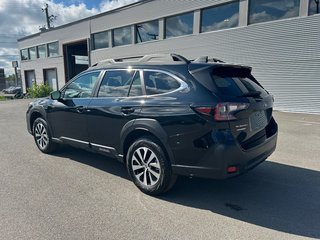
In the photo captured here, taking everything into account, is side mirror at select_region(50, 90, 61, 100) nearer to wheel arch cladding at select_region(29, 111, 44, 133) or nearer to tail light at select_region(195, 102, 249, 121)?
wheel arch cladding at select_region(29, 111, 44, 133)

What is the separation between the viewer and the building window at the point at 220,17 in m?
13.1

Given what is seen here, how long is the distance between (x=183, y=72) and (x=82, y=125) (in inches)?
85.8

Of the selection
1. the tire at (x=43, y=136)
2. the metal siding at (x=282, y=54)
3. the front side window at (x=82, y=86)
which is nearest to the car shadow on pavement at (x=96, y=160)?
the tire at (x=43, y=136)

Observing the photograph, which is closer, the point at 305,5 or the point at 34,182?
the point at 34,182

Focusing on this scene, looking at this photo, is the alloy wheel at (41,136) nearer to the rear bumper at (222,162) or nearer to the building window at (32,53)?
the rear bumper at (222,162)

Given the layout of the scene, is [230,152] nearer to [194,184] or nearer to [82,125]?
[194,184]

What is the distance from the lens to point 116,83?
4.17 metres

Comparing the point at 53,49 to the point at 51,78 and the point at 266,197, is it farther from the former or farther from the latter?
the point at 266,197

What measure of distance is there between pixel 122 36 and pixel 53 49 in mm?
12352

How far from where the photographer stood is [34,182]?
4148mm

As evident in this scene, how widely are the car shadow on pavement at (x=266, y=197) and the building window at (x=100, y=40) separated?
62.6 feet

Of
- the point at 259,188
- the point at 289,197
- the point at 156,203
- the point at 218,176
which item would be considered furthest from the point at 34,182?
the point at 289,197

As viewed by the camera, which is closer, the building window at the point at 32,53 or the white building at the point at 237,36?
the white building at the point at 237,36

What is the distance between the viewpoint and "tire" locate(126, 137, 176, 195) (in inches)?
136
